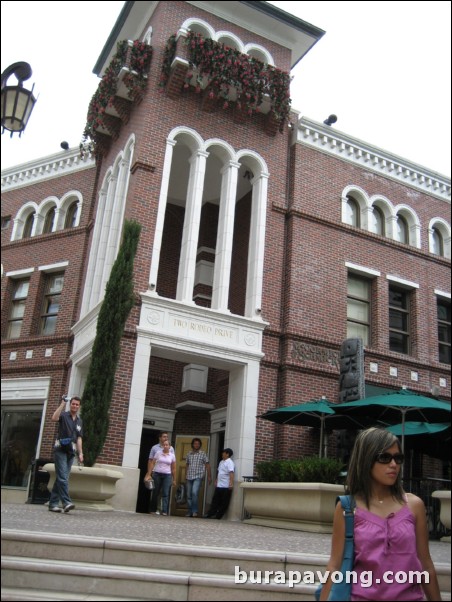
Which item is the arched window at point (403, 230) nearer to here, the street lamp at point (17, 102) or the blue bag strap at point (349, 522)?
the street lamp at point (17, 102)

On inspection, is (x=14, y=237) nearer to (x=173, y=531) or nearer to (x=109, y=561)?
(x=173, y=531)

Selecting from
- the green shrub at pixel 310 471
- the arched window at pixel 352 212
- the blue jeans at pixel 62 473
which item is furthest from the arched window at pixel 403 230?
the blue jeans at pixel 62 473

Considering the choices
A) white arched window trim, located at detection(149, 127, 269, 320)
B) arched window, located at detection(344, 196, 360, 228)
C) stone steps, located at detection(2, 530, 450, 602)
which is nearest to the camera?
stone steps, located at detection(2, 530, 450, 602)

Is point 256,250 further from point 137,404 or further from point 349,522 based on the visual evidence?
point 349,522

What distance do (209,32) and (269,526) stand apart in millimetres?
13660

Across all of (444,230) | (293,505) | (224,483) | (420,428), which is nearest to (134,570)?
(293,505)

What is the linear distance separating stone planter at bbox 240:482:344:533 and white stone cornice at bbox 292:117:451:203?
10.9 meters

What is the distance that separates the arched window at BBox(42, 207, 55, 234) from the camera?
21.5m

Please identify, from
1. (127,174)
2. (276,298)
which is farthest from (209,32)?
(276,298)

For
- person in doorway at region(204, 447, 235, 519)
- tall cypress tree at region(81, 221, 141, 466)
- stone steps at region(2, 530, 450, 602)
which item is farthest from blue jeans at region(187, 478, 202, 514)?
stone steps at region(2, 530, 450, 602)

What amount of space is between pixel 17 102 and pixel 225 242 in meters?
8.44

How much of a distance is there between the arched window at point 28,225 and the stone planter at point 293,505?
13.5 m

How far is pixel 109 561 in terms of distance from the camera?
5.60 metres

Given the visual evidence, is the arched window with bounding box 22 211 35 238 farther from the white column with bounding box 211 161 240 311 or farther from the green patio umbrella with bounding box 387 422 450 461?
the green patio umbrella with bounding box 387 422 450 461
